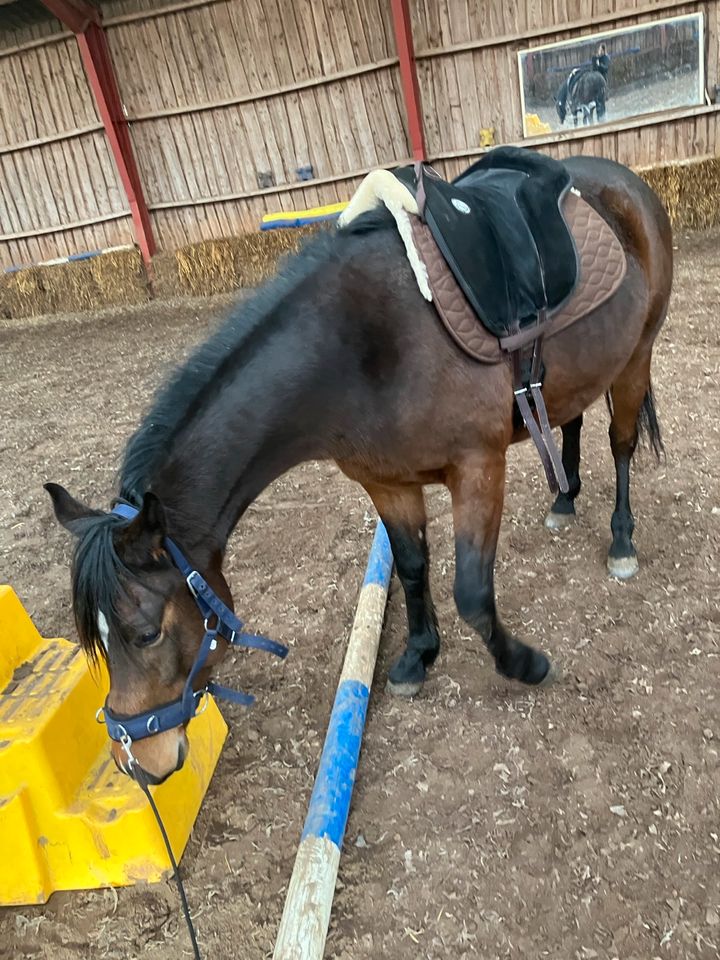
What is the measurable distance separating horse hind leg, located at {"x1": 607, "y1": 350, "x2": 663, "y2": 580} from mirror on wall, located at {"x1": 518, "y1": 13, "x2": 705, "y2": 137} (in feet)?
19.1

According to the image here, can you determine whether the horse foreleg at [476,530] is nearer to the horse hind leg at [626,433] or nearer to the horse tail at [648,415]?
the horse hind leg at [626,433]

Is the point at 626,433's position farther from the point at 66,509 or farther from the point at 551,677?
the point at 66,509

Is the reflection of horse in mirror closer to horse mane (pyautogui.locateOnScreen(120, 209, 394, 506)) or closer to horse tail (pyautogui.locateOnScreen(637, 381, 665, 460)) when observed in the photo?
horse tail (pyautogui.locateOnScreen(637, 381, 665, 460))

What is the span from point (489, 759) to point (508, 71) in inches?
302

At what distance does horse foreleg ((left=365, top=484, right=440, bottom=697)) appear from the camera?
234 cm

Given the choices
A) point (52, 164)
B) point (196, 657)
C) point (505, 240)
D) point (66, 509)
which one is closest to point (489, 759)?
point (196, 657)

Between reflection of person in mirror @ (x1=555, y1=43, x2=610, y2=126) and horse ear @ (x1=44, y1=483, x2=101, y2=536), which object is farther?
reflection of person in mirror @ (x1=555, y1=43, x2=610, y2=126)

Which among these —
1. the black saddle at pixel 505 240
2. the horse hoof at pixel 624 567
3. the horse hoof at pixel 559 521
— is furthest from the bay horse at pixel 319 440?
the horse hoof at pixel 559 521

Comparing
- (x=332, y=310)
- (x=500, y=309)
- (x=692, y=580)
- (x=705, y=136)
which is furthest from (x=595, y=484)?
(x=705, y=136)

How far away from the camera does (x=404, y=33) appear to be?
7336 millimetres

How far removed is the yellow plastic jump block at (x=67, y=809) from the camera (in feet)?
6.31

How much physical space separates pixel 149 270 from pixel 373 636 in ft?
25.6

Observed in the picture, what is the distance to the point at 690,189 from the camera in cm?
720

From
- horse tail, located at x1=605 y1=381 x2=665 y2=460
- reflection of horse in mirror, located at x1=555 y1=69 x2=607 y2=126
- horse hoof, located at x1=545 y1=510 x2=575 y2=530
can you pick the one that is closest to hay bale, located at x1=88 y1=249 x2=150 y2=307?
reflection of horse in mirror, located at x1=555 y1=69 x2=607 y2=126
